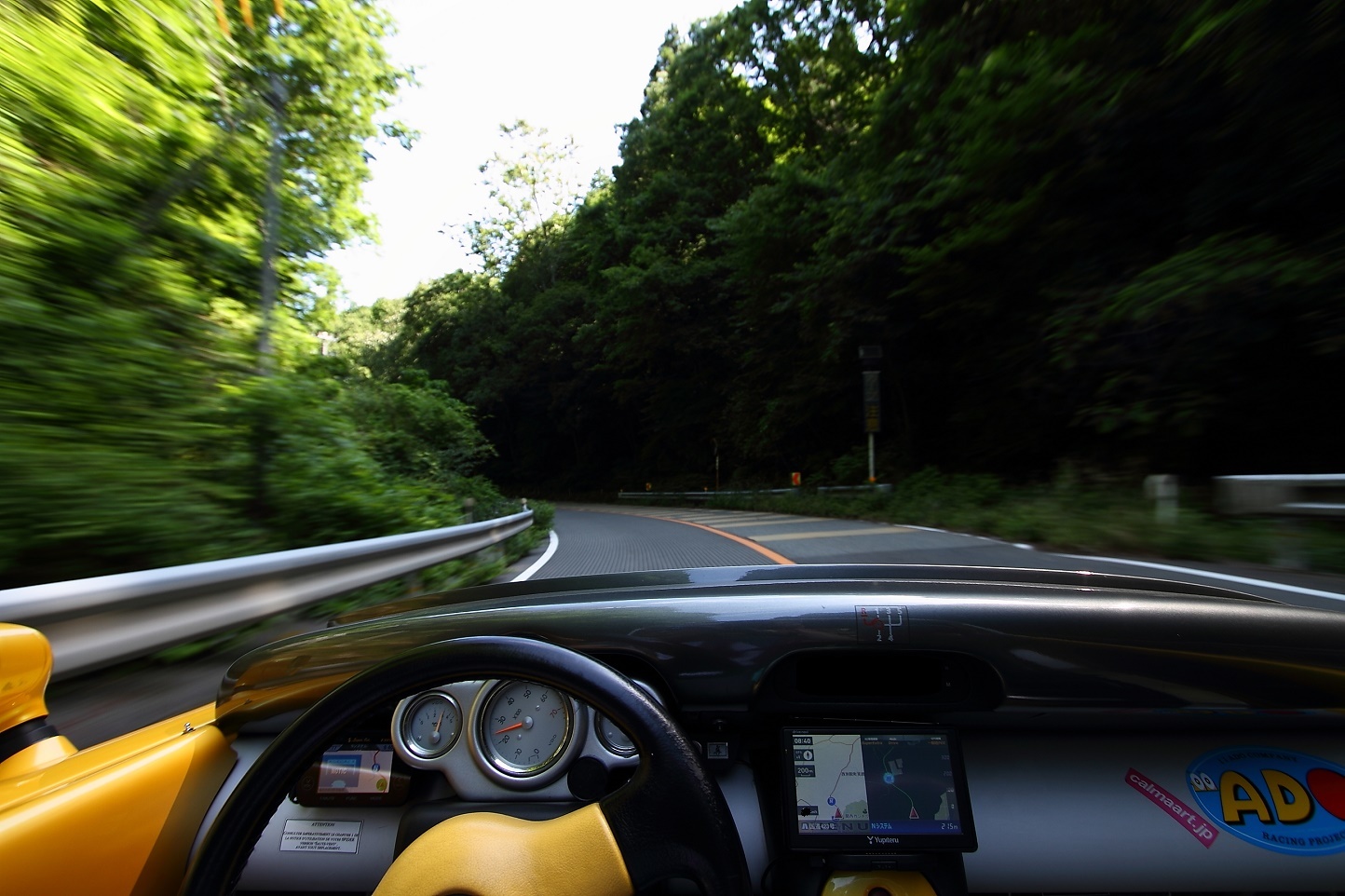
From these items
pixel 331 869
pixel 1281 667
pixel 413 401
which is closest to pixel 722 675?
pixel 331 869

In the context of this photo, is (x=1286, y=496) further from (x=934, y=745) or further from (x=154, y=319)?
(x=154, y=319)

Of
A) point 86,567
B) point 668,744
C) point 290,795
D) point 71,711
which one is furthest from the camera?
point 86,567

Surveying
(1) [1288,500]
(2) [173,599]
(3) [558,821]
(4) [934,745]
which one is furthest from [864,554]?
(3) [558,821]

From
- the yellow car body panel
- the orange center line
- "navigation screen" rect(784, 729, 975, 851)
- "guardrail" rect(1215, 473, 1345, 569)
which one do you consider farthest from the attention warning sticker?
"guardrail" rect(1215, 473, 1345, 569)

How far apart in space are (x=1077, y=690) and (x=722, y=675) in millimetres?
675

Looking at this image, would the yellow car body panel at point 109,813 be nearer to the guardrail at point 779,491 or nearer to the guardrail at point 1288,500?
the guardrail at point 1288,500

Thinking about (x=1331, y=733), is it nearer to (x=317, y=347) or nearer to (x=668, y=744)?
(x=668, y=744)

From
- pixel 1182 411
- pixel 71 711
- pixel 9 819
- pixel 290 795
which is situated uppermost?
pixel 1182 411

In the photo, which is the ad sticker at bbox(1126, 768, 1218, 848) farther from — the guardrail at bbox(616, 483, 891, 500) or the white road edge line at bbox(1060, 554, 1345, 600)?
the guardrail at bbox(616, 483, 891, 500)

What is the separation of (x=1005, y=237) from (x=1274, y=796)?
13587 millimetres

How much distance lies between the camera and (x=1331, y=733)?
1558 millimetres

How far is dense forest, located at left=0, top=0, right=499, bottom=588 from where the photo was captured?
184 inches

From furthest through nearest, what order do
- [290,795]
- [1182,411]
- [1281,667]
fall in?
[1182,411] < [290,795] < [1281,667]

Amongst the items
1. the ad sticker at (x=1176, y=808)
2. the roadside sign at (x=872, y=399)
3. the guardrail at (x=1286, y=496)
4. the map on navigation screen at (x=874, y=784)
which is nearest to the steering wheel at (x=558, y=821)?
the map on navigation screen at (x=874, y=784)
